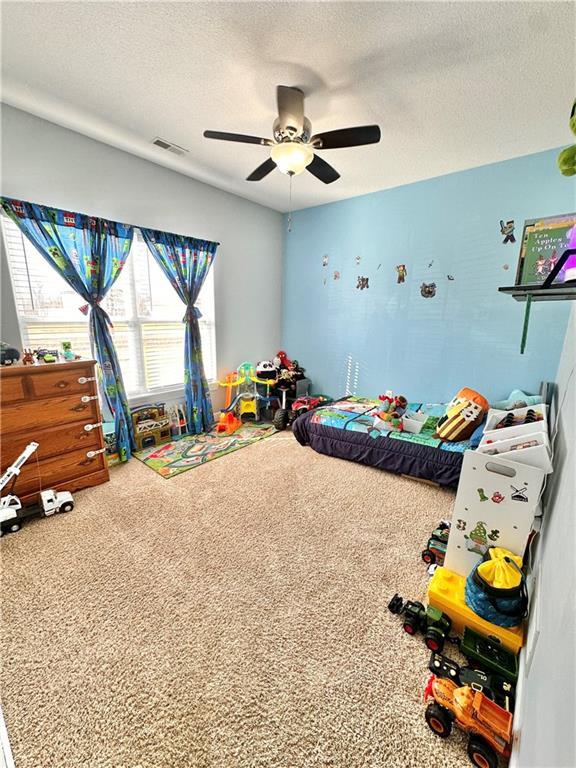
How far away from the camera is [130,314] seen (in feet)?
10.2

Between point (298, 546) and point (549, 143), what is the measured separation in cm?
370

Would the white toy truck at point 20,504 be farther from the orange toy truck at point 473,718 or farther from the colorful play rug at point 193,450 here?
the orange toy truck at point 473,718

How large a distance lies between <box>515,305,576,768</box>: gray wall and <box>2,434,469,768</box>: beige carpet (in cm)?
41

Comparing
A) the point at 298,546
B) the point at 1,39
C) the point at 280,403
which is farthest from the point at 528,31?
the point at 280,403

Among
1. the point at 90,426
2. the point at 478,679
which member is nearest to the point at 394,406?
the point at 478,679

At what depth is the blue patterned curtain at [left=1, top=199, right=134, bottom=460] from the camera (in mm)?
2322

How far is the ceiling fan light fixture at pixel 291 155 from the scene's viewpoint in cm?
181

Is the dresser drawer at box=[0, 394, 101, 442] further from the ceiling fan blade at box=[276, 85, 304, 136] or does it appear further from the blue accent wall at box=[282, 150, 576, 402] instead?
the blue accent wall at box=[282, 150, 576, 402]

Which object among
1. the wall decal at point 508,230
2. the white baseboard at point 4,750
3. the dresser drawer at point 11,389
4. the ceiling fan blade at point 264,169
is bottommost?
the white baseboard at point 4,750

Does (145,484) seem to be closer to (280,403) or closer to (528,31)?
(280,403)

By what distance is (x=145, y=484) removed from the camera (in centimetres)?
254

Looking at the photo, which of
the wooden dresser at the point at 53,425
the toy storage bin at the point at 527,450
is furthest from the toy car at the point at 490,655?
the wooden dresser at the point at 53,425

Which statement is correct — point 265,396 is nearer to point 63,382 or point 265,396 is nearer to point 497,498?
point 63,382

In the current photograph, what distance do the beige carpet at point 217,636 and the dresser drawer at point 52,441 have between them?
407 mm
